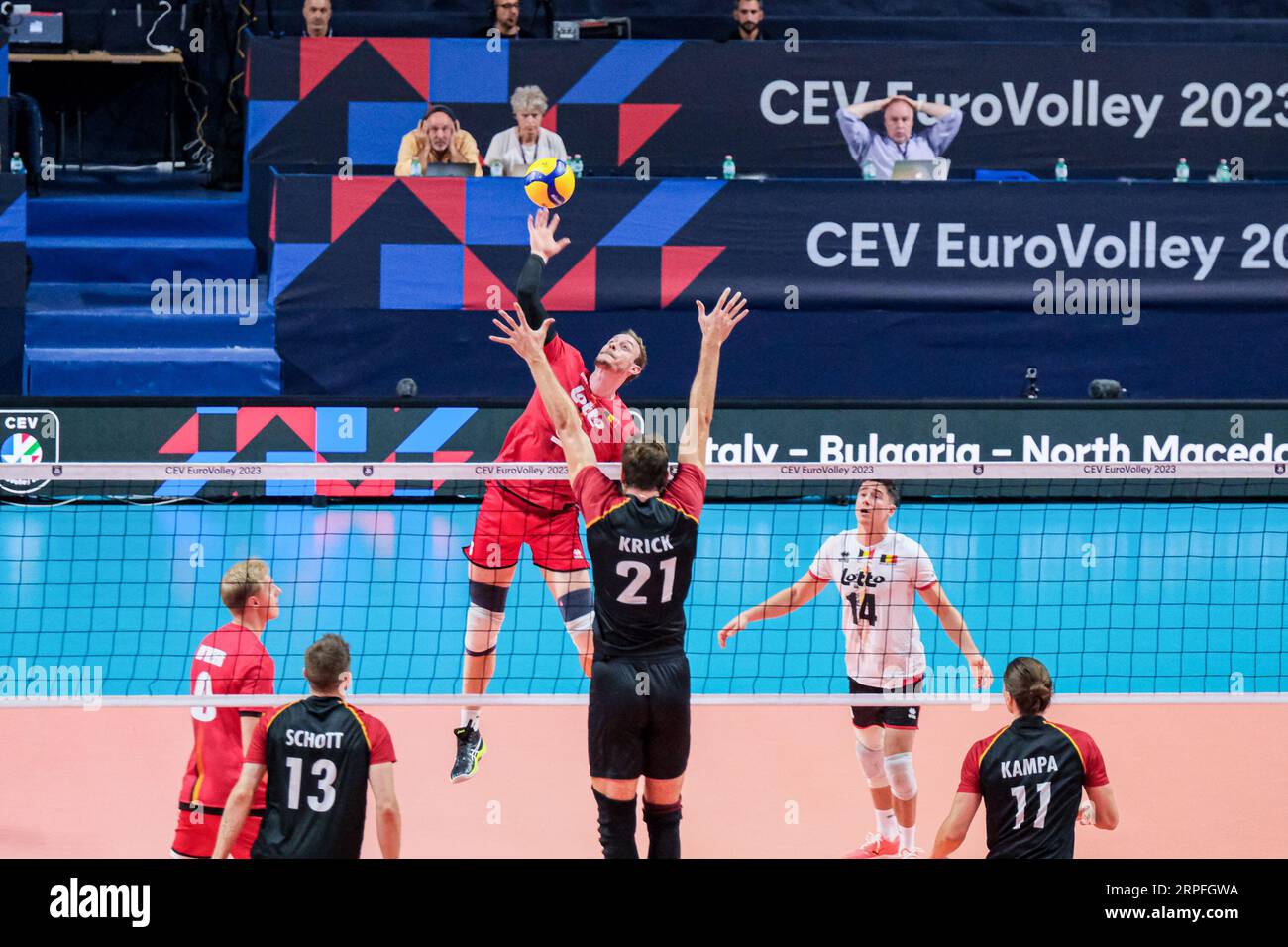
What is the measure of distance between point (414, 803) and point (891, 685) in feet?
7.71

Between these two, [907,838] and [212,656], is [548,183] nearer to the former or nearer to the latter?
[212,656]

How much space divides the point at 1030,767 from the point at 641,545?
1.61 meters

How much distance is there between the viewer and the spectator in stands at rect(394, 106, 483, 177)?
48.8 ft

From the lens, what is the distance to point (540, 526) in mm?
8688

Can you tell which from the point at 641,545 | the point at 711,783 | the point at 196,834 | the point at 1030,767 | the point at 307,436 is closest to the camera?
the point at 1030,767

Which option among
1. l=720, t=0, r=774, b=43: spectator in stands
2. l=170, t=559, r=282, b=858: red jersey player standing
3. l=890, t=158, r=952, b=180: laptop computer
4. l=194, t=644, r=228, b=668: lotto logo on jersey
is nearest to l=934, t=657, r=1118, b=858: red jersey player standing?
l=170, t=559, r=282, b=858: red jersey player standing

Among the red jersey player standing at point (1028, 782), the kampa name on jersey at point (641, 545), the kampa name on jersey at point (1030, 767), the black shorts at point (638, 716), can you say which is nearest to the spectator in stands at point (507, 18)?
the kampa name on jersey at point (641, 545)

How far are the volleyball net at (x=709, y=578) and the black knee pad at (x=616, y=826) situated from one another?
36.5 inches

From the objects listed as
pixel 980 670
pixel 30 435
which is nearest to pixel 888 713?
pixel 980 670

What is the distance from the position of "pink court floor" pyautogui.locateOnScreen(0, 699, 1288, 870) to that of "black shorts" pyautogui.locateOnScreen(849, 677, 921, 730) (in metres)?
0.61

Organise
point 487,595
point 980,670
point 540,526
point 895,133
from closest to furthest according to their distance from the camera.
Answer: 1. point 980,670
2. point 487,595
3. point 540,526
4. point 895,133

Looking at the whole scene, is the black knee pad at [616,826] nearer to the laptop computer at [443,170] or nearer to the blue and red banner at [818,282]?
the blue and red banner at [818,282]

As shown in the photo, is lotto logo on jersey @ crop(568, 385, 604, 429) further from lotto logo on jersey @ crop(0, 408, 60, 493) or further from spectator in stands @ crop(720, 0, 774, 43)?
spectator in stands @ crop(720, 0, 774, 43)
